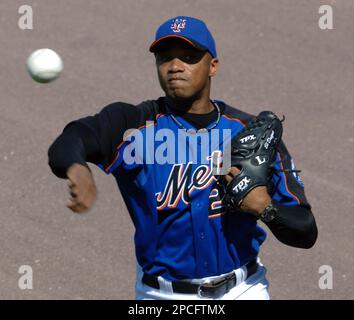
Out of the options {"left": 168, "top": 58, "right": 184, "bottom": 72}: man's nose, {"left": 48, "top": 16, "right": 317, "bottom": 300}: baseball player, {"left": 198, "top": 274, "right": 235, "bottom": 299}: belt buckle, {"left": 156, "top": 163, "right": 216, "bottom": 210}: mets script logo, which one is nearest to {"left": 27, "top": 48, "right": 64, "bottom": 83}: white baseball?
{"left": 48, "top": 16, "right": 317, "bottom": 300}: baseball player

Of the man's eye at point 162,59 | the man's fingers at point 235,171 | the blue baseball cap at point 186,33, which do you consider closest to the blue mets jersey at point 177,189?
the man's fingers at point 235,171

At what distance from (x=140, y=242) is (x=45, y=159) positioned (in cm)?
478

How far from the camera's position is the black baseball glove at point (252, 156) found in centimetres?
516

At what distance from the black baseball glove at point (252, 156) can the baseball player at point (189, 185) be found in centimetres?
1

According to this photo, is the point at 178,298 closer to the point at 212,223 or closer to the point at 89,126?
the point at 212,223

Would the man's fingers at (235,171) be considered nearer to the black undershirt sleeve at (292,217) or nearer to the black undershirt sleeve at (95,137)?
the black undershirt sleeve at (292,217)

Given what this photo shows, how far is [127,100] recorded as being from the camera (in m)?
11.2

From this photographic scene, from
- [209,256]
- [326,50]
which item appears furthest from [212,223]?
[326,50]

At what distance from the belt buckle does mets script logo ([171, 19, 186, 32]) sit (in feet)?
4.61

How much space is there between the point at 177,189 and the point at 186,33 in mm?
855

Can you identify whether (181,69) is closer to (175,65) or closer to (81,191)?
(175,65)

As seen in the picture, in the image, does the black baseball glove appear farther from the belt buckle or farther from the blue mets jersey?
the belt buckle

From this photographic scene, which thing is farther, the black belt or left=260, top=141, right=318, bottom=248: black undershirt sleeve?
the black belt

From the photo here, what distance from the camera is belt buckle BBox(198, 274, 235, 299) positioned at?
17.7ft
